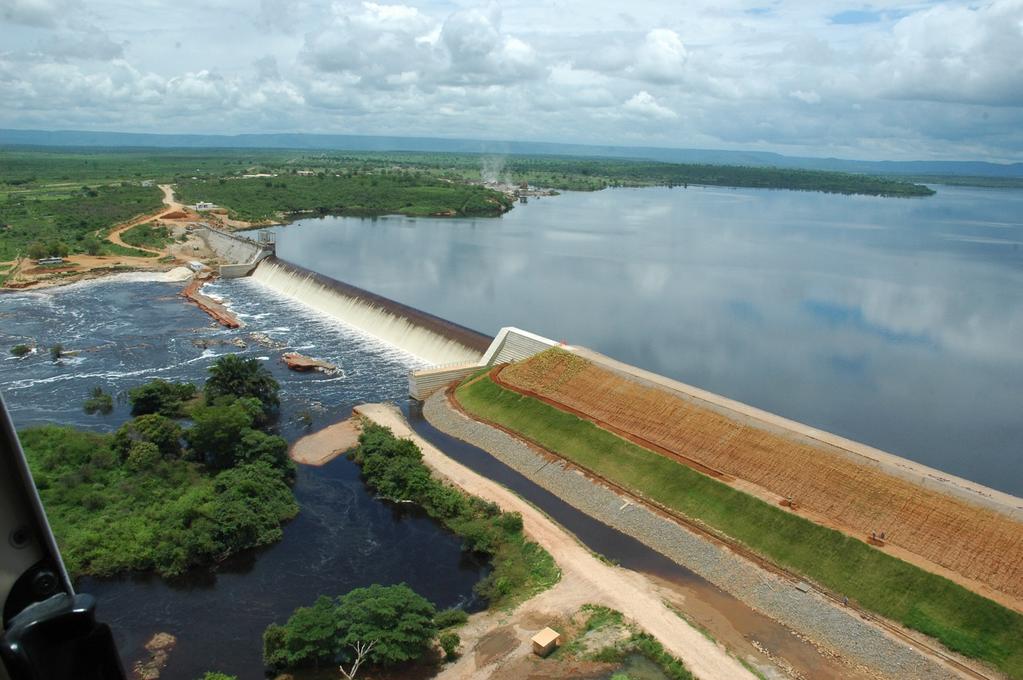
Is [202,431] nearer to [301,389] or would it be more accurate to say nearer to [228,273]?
[301,389]

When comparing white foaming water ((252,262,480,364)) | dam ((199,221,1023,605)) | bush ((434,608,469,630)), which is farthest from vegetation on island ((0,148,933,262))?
bush ((434,608,469,630))

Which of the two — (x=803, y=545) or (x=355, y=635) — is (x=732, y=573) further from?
(x=355, y=635)

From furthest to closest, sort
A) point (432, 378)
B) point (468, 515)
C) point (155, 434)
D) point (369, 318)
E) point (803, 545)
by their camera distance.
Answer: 1. point (369, 318)
2. point (432, 378)
3. point (155, 434)
4. point (468, 515)
5. point (803, 545)

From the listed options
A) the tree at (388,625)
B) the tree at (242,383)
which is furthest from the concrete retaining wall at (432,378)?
the tree at (388,625)

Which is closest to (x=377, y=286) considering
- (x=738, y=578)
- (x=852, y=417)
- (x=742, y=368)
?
(x=742, y=368)

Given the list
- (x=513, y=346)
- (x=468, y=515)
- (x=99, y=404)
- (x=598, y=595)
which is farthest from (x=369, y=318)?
(x=598, y=595)

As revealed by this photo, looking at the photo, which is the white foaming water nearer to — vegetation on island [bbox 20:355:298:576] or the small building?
vegetation on island [bbox 20:355:298:576]
